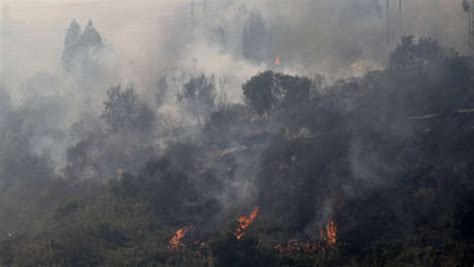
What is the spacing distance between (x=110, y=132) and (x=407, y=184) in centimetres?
3955

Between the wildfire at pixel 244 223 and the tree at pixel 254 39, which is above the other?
the tree at pixel 254 39

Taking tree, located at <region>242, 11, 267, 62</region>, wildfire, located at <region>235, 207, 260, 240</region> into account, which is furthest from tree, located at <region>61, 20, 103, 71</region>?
wildfire, located at <region>235, 207, 260, 240</region>

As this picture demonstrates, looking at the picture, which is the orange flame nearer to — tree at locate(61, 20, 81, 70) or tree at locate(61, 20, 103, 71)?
tree at locate(61, 20, 103, 71)

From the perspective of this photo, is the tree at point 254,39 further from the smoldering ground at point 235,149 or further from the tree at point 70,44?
the tree at point 70,44

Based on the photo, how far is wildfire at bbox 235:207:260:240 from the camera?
41.9 metres

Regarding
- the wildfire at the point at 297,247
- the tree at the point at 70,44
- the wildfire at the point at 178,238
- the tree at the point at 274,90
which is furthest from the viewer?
the tree at the point at 70,44

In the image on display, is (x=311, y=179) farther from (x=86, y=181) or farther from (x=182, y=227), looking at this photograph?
(x=86, y=181)

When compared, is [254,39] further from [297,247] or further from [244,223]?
[297,247]

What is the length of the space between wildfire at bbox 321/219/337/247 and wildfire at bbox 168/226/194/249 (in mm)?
10871

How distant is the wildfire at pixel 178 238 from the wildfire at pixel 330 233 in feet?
35.7

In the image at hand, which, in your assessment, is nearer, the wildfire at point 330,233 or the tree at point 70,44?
the wildfire at point 330,233

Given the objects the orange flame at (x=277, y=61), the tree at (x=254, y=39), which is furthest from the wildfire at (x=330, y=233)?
the tree at (x=254, y=39)

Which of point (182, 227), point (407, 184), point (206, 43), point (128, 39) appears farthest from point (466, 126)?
point (128, 39)

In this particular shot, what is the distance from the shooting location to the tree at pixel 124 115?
73.2m
